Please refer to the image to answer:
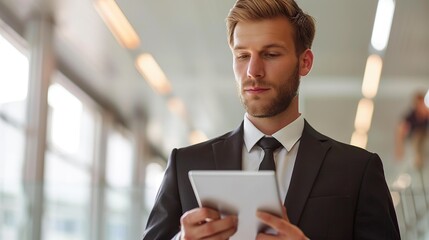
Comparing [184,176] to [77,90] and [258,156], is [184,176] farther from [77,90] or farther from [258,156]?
[77,90]

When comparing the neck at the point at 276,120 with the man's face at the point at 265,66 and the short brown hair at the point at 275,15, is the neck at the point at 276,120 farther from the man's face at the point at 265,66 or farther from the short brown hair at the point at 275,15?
the short brown hair at the point at 275,15

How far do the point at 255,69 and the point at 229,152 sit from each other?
0.23 meters

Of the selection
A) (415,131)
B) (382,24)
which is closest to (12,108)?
(382,24)

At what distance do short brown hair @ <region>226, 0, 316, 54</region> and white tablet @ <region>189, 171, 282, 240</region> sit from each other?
18.7 inches

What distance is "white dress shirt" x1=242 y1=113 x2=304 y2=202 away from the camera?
6.94 ft

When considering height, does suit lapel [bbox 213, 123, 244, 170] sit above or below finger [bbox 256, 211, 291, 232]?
above

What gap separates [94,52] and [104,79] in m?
1.30

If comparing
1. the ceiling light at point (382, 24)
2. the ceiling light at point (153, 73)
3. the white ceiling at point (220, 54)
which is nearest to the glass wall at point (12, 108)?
the white ceiling at point (220, 54)

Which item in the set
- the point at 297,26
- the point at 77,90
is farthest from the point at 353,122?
the point at 297,26

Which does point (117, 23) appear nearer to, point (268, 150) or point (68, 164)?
point (68, 164)

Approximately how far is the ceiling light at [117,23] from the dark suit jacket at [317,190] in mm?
6588

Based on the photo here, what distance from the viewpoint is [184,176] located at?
6.97ft

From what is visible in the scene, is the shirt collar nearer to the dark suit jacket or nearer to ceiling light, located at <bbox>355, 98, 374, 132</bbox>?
the dark suit jacket

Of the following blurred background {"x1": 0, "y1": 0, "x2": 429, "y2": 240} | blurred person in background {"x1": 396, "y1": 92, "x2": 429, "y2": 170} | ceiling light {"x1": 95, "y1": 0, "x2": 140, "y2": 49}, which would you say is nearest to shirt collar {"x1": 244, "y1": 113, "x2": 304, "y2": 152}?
blurred background {"x1": 0, "y1": 0, "x2": 429, "y2": 240}
